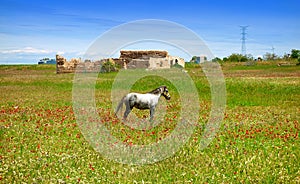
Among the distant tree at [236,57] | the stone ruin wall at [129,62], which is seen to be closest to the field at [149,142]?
the stone ruin wall at [129,62]

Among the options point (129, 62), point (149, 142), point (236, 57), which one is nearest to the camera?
point (149, 142)

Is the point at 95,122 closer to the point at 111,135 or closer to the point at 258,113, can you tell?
the point at 111,135

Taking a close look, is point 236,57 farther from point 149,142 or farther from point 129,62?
point 149,142

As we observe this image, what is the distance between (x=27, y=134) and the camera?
16188 mm

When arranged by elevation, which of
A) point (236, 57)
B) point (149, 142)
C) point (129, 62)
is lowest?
point (149, 142)

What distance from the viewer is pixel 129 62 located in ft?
245

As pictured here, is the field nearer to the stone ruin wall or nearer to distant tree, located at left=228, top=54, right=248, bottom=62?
the stone ruin wall

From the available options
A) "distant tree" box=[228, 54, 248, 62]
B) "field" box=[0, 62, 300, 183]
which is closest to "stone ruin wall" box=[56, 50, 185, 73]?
"field" box=[0, 62, 300, 183]

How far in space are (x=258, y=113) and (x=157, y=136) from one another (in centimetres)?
933

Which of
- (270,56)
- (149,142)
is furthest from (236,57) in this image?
(149,142)

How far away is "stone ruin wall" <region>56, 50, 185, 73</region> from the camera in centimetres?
6749

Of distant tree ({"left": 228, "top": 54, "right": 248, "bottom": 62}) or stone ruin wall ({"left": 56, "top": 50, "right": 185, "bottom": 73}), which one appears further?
distant tree ({"left": 228, "top": 54, "right": 248, "bottom": 62})

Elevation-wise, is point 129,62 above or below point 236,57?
below

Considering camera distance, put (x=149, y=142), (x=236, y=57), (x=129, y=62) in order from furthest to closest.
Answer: (x=236, y=57)
(x=129, y=62)
(x=149, y=142)
